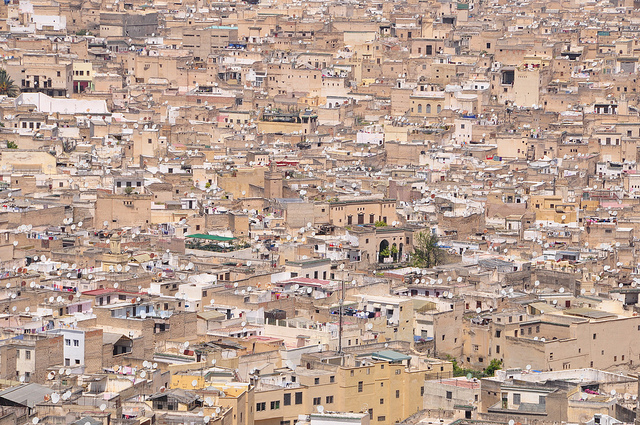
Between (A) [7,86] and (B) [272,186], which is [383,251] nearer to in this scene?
(B) [272,186]

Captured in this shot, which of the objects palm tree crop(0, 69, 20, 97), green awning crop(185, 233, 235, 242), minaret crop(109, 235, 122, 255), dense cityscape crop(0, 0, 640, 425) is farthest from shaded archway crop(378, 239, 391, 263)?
palm tree crop(0, 69, 20, 97)

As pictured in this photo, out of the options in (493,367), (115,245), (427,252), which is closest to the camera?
(493,367)

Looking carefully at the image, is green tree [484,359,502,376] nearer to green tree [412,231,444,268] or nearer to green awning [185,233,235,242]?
green tree [412,231,444,268]

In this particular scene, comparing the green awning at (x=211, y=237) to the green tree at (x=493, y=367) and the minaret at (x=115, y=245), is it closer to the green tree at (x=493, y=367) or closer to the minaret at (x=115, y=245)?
the minaret at (x=115, y=245)

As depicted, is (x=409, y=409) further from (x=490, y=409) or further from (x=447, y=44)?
(x=447, y=44)

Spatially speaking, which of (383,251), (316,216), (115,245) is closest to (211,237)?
(383,251)

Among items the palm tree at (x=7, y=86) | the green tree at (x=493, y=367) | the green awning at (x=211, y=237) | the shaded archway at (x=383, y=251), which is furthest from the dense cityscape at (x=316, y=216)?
the green awning at (x=211, y=237)
